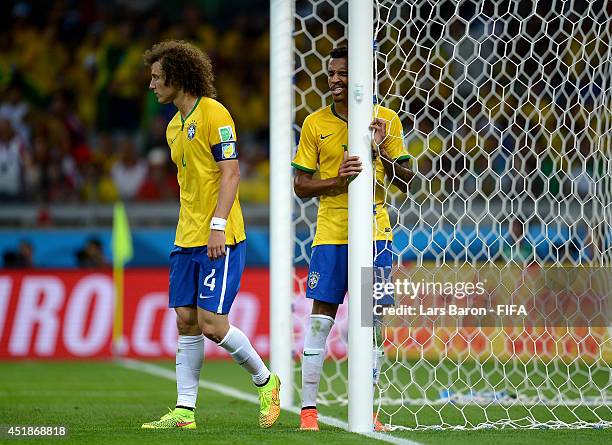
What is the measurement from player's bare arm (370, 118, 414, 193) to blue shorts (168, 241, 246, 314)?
0.93 m

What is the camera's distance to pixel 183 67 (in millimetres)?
6707

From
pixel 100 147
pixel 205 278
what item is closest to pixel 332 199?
pixel 205 278

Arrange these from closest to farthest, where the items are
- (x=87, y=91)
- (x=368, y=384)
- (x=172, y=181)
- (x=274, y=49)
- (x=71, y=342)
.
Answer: (x=368, y=384)
(x=274, y=49)
(x=71, y=342)
(x=172, y=181)
(x=87, y=91)

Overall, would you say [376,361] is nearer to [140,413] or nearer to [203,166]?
[203,166]

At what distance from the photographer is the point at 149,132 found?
1745 cm

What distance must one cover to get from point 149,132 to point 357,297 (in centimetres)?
1153

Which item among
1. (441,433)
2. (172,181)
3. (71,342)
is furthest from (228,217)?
(172,181)

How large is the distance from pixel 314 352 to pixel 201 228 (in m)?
1.00

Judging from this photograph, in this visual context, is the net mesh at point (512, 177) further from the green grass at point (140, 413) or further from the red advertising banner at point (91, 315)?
the red advertising banner at point (91, 315)

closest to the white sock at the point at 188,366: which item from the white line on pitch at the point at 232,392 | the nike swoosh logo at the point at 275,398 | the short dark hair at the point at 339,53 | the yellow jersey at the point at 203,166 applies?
the nike swoosh logo at the point at 275,398

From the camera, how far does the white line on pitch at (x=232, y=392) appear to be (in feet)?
20.0

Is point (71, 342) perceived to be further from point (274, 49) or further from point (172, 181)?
point (274, 49)

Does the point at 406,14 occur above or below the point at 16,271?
above

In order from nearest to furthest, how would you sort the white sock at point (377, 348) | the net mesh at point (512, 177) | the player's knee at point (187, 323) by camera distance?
the white sock at point (377, 348) → the player's knee at point (187, 323) → the net mesh at point (512, 177)
